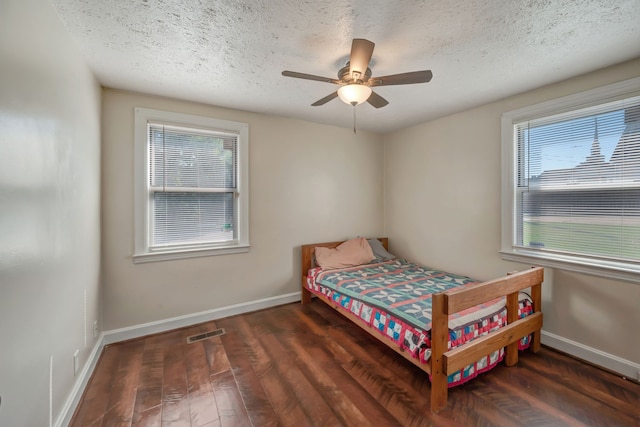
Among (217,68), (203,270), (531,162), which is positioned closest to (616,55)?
(531,162)

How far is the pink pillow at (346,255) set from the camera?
3.30m

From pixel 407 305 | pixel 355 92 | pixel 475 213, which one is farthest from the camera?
pixel 475 213

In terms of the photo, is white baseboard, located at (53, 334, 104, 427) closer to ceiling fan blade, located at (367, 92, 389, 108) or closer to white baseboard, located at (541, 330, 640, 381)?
ceiling fan blade, located at (367, 92, 389, 108)

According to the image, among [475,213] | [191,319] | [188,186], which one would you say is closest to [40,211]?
[188,186]

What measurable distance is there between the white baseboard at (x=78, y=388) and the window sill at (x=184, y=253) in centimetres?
78

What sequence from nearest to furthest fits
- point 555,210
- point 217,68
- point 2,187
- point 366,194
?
point 2,187
point 217,68
point 555,210
point 366,194

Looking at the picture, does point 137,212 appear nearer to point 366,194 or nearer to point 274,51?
point 274,51

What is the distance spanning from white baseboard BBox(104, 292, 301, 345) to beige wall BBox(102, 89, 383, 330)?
0.17ft

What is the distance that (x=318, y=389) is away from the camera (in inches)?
71.3

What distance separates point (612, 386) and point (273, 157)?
11.8 feet

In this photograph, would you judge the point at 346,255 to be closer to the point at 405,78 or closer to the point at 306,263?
the point at 306,263

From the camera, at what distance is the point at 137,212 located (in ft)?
8.27

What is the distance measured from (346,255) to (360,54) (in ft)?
8.01

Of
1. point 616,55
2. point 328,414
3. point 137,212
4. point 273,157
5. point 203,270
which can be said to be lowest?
point 328,414
